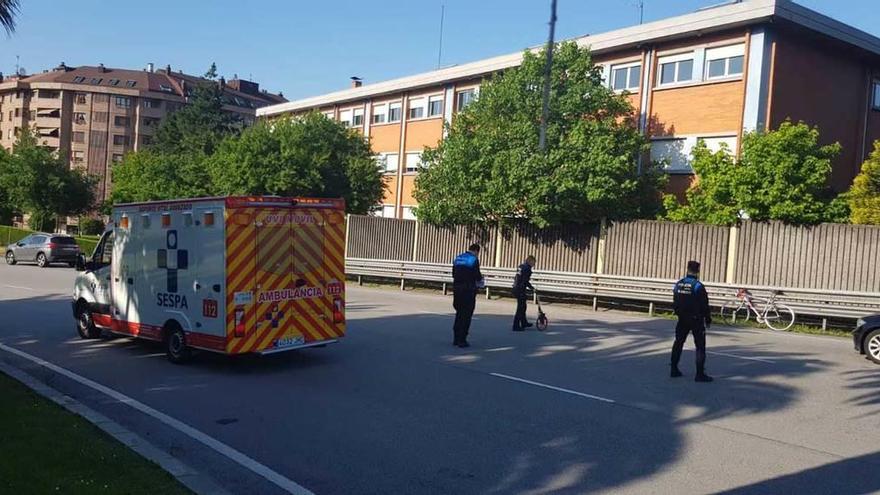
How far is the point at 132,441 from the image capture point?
6.76 metres

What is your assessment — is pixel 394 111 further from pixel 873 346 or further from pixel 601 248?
pixel 873 346

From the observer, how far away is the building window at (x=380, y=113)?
135 ft

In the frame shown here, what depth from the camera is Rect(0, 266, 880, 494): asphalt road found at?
6.14 m

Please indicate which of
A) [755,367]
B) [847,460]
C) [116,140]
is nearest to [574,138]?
[755,367]

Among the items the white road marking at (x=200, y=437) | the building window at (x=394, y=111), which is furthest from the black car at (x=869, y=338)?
the building window at (x=394, y=111)

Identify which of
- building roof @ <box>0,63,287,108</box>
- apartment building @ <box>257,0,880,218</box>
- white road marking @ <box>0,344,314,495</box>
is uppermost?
building roof @ <box>0,63,287,108</box>

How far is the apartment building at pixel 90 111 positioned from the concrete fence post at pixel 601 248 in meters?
80.4

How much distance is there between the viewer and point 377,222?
97.3ft

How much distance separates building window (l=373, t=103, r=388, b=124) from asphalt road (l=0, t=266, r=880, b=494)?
2781cm

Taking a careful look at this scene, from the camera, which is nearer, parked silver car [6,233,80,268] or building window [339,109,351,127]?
Result: parked silver car [6,233,80,268]

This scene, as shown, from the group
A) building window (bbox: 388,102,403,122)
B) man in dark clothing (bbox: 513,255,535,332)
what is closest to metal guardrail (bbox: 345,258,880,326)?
man in dark clothing (bbox: 513,255,535,332)

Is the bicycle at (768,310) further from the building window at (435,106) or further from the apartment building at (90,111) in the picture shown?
the apartment building at (90,111)

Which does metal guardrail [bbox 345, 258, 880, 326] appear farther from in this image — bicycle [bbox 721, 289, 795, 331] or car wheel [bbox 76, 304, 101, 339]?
car wheel [bbox 76, 304, 101, 339]

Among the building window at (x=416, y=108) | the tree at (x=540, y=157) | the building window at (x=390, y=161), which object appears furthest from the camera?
the building window at (x=390, y=161)
